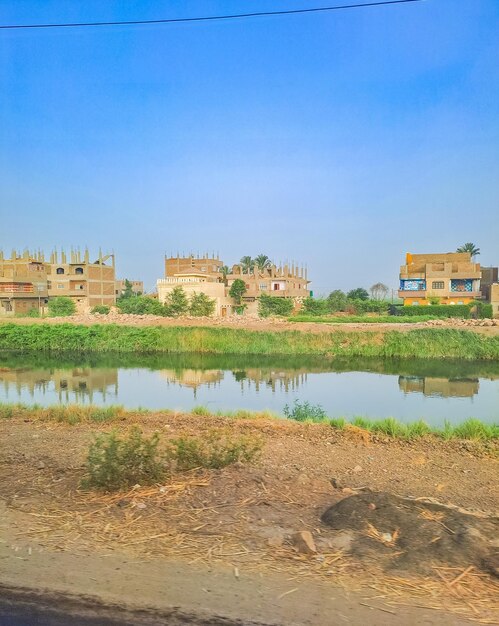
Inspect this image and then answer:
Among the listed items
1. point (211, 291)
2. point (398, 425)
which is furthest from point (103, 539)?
point (211, 291)

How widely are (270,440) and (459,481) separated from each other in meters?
2.71

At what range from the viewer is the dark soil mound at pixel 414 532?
345cm

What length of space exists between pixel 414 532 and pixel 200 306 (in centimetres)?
4650

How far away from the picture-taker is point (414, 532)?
3779 millimetres

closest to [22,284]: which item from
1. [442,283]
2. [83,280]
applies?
[83,280]

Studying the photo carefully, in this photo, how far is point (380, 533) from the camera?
381 cm

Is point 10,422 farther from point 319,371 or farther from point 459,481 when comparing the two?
point 319,371

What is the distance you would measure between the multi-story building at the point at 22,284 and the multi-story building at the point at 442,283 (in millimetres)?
42255

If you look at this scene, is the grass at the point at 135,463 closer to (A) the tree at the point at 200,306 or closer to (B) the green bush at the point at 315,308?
(A) the tree at the point at 200,306

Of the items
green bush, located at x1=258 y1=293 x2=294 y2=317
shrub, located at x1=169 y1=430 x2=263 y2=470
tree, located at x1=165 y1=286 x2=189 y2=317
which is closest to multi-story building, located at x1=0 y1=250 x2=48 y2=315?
tree, located at x1=165 y1=286 x2=189 y2=317

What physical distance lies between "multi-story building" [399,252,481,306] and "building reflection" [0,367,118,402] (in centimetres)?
4456

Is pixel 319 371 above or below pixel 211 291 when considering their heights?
below

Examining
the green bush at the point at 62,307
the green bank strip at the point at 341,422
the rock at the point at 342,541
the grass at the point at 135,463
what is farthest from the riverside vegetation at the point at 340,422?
the green bush at the point at 62,307

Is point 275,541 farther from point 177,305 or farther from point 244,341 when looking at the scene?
point 177,305
